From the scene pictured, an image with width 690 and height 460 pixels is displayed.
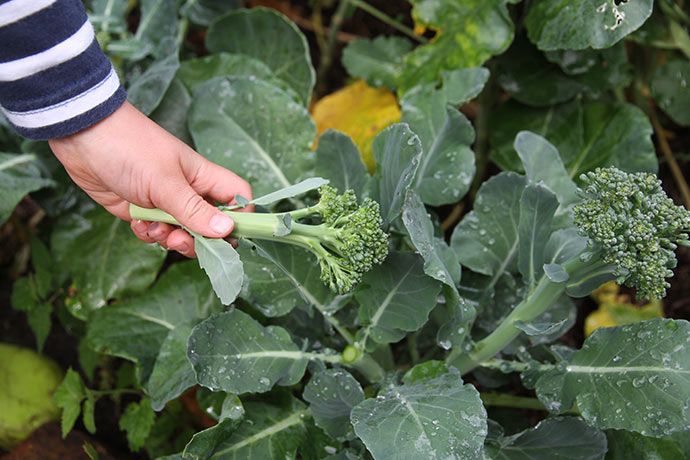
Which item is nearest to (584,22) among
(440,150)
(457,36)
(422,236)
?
(457,36)

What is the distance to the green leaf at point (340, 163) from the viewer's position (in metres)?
1.27

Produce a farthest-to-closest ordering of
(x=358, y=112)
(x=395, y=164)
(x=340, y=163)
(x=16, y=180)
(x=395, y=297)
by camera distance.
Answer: (x=358, y=112)
(x=16, y=180)
(x=340, y=163)
(x=395, y=297)
(x=395, y=164)

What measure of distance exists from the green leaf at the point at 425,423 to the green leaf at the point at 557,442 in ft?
0.66

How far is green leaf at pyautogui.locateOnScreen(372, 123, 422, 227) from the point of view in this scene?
0.99 m

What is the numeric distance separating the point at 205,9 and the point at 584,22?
1189 millimetres

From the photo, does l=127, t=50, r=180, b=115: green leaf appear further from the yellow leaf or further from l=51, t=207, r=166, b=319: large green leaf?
the yellow leaf

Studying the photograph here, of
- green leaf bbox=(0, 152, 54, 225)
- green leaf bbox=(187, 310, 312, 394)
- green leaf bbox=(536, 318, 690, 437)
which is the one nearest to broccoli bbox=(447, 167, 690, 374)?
green leaf bbox=(536, 318, 690, 437)

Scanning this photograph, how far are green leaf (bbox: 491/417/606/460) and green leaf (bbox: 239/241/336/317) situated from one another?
1.60 feet

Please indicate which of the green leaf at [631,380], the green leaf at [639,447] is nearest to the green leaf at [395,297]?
the green leaf at [631,380]

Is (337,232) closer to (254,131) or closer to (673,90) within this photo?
(254,131)

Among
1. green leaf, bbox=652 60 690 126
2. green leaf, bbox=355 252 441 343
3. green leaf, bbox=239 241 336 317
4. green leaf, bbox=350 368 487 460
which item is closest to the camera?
green leaf, bbox=350 368 487 460

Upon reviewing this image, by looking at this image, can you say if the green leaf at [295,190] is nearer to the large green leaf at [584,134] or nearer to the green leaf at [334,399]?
the green leaf at [334,399]

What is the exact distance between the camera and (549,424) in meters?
1.11

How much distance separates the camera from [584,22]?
4.28ft
